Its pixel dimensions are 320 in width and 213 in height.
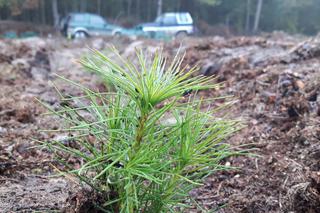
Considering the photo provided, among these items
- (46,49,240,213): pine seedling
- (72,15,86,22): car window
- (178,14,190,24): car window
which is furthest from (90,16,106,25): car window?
(46,49,240,213): pine seedling

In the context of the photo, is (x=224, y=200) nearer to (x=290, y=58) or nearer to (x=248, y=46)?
(x=290, y=58)

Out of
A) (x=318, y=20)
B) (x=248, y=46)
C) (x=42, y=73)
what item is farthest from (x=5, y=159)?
(x=318, y=20)

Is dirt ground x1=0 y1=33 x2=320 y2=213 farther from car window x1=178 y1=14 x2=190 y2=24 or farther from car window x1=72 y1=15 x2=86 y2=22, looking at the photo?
car window x1=72 y1=15 x2=86 y2=22

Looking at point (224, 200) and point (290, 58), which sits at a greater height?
point (290, 58)

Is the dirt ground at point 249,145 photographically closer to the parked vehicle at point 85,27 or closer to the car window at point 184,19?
the car window at point 184,19

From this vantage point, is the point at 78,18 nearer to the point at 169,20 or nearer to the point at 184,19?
the point at 169,20

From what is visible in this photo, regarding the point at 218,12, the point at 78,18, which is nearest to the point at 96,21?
the point at 78,18

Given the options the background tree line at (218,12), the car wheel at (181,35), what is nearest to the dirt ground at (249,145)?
the car wheel at (181,35)
